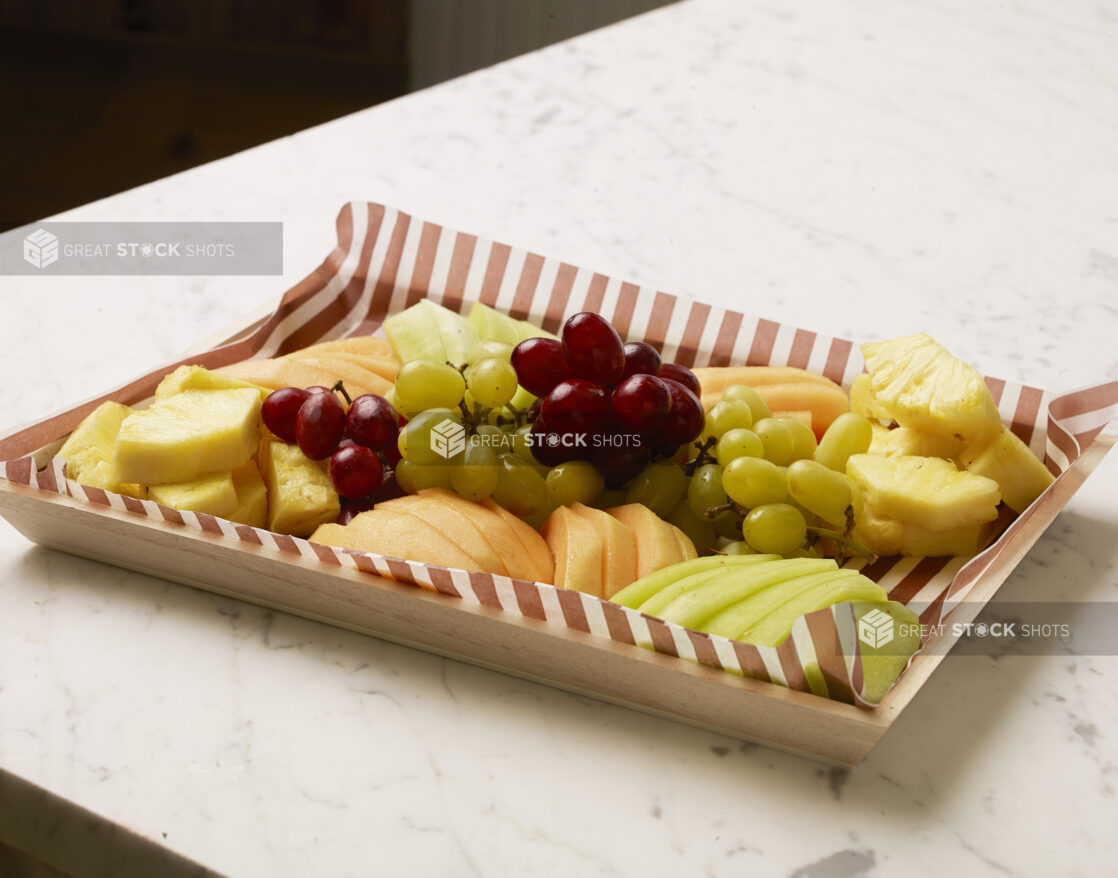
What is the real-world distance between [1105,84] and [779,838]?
2.03 metres

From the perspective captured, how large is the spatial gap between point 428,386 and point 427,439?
0.27 feet

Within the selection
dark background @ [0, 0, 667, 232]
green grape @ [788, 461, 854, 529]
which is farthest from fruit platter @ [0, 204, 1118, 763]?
dark background @ [0, 0, 667, 232]

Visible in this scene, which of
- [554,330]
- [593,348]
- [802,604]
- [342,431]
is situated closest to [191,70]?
[554,330]

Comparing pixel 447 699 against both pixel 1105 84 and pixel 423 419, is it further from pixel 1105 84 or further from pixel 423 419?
pixel 1105 84

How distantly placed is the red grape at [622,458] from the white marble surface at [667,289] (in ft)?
0.88

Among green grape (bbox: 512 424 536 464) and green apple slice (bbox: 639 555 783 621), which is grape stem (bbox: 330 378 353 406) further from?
green apple slice (bbox: 639 555 783 621)

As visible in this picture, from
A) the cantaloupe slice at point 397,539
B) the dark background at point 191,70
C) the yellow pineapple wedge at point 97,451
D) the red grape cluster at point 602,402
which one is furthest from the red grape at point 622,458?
the dark background at point 191,70

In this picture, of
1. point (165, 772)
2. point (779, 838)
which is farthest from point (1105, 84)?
point (165, 772)

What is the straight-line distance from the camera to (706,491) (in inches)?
47.3

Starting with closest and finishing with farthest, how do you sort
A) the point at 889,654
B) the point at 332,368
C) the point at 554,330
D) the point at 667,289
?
the point at 889,654
the point at 332,368
the point at 554,330
the point at 667,289

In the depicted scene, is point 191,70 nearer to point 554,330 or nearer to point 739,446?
point 554,330

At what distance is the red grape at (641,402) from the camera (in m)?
1.16

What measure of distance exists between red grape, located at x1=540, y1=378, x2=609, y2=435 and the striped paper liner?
0.81ft

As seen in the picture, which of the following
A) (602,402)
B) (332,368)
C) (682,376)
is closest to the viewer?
(602,402)
